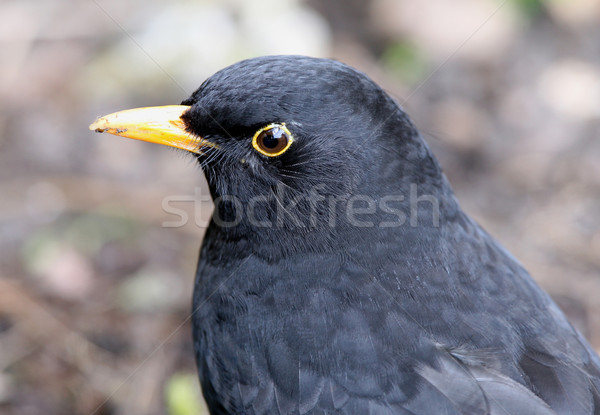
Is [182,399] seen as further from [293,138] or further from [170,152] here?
[170,152]

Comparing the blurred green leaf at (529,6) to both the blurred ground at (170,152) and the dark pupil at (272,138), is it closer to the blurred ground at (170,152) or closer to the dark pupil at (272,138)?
the blurred ground at (170,152)

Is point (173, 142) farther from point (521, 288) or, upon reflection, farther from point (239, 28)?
point (239, 28)

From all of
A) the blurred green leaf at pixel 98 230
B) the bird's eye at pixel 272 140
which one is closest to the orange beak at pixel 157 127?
the bird's eye at pixel 272 140

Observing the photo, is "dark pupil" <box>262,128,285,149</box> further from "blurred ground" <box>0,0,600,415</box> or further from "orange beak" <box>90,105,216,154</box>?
"blurred ground" <box>0,0,600,415</box>

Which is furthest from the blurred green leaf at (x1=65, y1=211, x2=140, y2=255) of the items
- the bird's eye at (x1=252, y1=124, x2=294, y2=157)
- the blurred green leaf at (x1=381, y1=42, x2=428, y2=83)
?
the blurred green leaf at (x1=381, y1=42, x2=428, y2=83)

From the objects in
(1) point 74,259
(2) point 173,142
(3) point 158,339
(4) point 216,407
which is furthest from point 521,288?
(1) point 74,259
